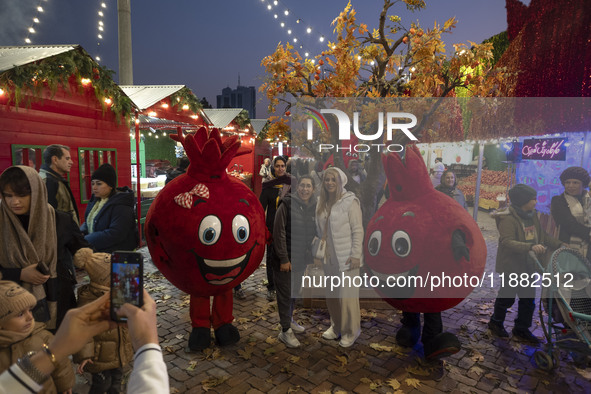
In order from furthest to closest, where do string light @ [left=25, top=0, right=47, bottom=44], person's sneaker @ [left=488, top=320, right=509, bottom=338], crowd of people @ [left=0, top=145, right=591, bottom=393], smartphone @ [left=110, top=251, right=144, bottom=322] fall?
string light @ [left=25, top=0, right=47, bottom=44]
person's sneaker @ [left=488, top=320, right=509, bottom=338]
crowd of people @ [left=0, top=145, right=591, bottom=393]
smartphone @ [left=110, top=251, right=144, bottom=322]

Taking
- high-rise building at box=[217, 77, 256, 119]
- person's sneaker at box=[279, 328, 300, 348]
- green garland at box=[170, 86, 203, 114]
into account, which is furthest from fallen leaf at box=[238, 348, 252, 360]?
high-rise building at box=[217, 77, 256, 119]

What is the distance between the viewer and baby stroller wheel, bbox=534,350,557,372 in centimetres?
392

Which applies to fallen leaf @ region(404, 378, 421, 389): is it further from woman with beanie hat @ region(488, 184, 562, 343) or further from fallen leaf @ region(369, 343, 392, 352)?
woman with beanie hat @ region(488, 184, 562, 343)

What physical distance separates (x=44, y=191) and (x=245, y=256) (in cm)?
183

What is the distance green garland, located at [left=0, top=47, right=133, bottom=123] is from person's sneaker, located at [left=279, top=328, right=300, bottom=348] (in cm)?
529

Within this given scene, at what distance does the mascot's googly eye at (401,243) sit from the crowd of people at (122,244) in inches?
22.2

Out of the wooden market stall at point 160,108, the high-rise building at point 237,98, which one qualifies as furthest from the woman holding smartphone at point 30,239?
the high-rise building at point 237,98

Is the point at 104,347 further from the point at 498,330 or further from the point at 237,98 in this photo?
the point at 237,98

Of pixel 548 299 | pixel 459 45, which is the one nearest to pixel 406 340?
pixel 548 299

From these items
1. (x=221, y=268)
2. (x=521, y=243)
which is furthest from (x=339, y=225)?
(x=521, y=243)

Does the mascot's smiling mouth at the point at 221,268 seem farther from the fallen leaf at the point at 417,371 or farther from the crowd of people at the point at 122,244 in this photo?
the fallen leaf at the point at 417,371

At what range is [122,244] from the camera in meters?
4.20

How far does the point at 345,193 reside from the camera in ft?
13.0

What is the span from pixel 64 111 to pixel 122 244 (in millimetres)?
4183
